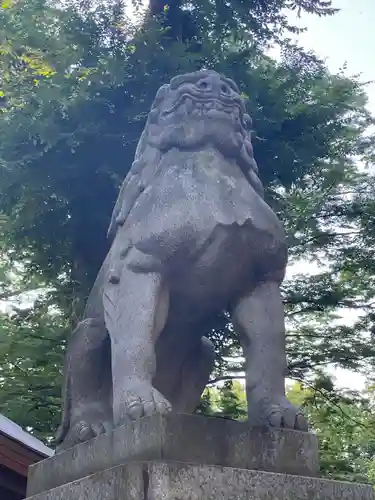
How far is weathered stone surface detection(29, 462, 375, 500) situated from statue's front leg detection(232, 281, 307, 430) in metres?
0.25

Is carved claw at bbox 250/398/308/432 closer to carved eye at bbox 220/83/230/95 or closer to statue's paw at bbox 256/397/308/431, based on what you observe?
statue's paw at bbox 256/397/308/431

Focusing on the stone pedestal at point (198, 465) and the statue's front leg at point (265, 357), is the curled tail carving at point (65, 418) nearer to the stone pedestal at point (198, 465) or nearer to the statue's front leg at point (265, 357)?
the stone pedestal at point (198, 465)

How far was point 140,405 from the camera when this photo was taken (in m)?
2.48

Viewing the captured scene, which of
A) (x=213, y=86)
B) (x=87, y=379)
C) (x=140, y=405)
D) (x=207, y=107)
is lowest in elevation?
(x=140, y=405)

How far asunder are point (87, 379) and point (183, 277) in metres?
0.70

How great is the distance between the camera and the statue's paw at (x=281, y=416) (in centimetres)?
265

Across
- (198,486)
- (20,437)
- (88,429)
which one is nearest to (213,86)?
(88,429)

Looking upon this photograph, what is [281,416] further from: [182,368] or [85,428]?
[85,428]

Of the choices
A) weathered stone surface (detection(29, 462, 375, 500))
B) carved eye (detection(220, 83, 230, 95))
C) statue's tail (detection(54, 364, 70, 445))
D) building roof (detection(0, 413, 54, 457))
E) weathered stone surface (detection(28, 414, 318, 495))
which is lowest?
weathered stone surface (detection(29, 462, 375, 500))

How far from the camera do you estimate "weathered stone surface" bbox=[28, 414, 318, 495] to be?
2365mm

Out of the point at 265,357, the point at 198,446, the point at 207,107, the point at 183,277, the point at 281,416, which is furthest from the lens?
the point at 207,107

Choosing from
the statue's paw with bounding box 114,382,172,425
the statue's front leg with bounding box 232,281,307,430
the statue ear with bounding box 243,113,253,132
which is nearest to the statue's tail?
the statue's paw with bounding box 114,382,172,425

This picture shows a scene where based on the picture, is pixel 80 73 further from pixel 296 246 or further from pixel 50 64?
pixel 296 246

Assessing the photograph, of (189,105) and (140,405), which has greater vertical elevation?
(189,105)
